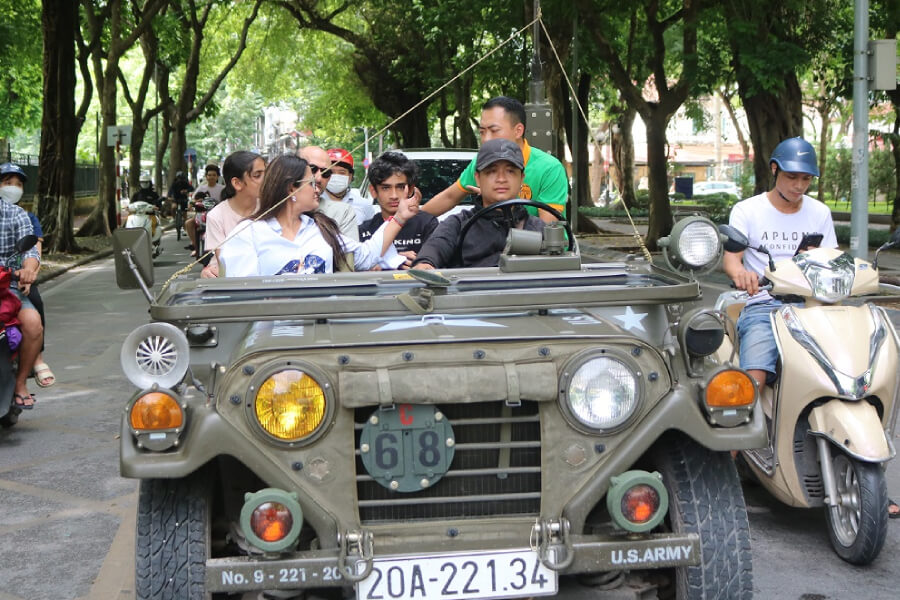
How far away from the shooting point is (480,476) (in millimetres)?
3551

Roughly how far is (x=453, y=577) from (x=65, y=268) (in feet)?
58.0

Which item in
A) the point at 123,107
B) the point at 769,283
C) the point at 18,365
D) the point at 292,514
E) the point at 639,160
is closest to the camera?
the point at 292,514

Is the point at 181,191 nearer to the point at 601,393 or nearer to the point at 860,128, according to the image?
the point at 860,128

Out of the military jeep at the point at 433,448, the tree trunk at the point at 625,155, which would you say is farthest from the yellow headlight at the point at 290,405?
the tree trunk at the point at 625,155

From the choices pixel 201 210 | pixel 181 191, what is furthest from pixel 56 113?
pixel 181 191

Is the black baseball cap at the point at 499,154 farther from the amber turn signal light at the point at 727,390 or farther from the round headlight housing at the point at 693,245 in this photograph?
the amber turn signal light at the point at 727,390

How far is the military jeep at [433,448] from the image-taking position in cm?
337

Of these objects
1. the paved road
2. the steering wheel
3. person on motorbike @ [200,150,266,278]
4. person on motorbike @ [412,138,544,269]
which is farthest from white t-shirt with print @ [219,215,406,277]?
person on motorbike @ [200,150,266,278]

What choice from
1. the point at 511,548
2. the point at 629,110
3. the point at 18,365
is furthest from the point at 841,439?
the point at 629,110

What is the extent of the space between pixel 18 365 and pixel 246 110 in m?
101

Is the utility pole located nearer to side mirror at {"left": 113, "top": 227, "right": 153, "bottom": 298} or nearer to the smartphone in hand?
the smartphone in hand

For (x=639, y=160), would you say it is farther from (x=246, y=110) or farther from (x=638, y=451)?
(x=638, y=451)

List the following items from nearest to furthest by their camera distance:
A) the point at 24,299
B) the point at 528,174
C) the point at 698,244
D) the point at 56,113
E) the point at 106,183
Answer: the point at 698,244
the point at 528,174
the point at 24,299
the point at 56,113
the point at 106,183

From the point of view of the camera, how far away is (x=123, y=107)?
85125 millimetres
